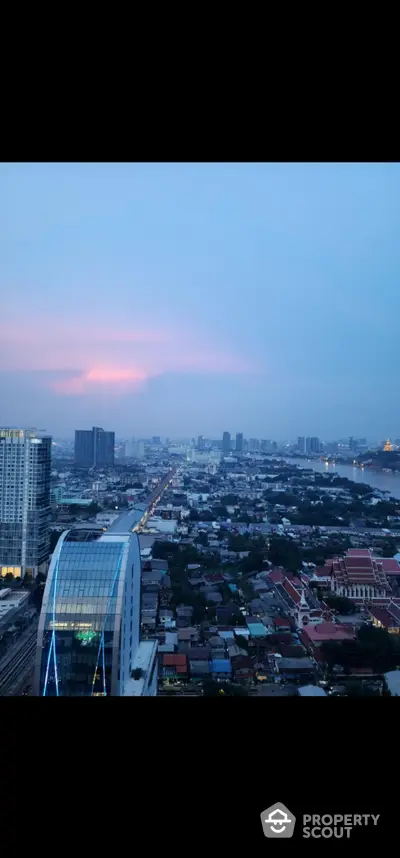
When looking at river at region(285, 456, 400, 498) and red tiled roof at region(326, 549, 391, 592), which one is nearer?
red tiled roof at region(326, 549, 391, 592)

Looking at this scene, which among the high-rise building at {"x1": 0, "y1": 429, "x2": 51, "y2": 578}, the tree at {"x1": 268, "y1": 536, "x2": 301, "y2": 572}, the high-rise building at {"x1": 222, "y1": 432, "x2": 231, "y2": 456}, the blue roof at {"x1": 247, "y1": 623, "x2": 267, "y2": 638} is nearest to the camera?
the high-rise building at {"x1": 0, "y1": 429, "x2": 51, "y2": 578}

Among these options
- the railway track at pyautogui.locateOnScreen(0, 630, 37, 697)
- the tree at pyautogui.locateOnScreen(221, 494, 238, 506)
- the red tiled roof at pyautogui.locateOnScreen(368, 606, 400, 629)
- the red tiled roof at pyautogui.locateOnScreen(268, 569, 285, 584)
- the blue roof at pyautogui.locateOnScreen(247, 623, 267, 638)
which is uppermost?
the tree at pyautogui.locateOnScreen(221, 494, 238, 506)

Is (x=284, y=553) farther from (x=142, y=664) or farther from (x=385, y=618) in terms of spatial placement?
(x=142, y=664)

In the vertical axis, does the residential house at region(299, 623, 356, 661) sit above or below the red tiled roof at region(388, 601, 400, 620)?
below

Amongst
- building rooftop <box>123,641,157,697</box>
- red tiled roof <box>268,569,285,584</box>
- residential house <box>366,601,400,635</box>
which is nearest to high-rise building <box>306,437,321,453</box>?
red tiled roof <box>268,569,285,584</box>

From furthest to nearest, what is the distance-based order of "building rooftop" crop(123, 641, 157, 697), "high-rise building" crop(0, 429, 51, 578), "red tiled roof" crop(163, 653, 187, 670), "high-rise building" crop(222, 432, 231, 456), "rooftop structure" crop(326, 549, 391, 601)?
"high-rise building" crop(222, 432, 231, 456) → "rooftop structure" crop(326, 549, 391, 601) → "high-rise building" crop(0, 429, 51, 578) → "red tiled roof" crop(163, 653, 187, 670) → "building rooftop" crop(123, 641, 157, 697)

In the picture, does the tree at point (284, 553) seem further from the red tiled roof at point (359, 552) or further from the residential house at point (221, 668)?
the residential house at point (221, 668)

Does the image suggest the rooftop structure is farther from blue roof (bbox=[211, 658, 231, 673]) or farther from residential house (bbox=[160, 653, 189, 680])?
residential house (bbox=[160, 653, 189, 680])
